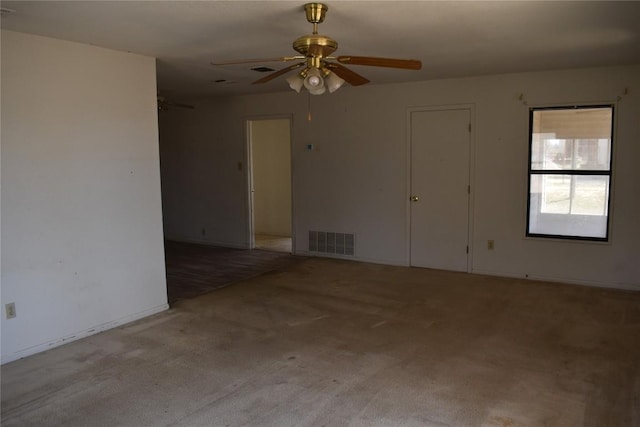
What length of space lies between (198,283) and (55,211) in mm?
2139

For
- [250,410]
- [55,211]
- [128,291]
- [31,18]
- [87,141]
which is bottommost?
[250,410]

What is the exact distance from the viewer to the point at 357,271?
6035 mm

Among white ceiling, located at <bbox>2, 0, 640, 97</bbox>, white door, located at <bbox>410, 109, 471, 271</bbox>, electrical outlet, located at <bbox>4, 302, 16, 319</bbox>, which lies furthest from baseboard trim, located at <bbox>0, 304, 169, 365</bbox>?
white door, located at <bbox>410, 109, 471, 271</bbox>

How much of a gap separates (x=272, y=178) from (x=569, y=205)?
5.00 metres

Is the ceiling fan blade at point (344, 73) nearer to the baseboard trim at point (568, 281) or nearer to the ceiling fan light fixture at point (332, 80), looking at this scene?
the ceiling fan light fixture at point (332, 80)

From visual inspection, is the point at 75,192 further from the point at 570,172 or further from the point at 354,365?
the point at 570,172

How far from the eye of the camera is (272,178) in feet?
28.8

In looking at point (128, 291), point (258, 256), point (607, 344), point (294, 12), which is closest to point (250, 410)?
point (128, 291)

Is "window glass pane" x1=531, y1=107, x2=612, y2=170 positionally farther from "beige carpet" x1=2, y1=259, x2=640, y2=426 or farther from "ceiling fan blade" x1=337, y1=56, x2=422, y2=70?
"ceiling fan blade" x1=337, y1=56, x2=422, y2=70

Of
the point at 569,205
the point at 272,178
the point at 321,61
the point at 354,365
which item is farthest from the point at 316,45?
the point at 272,178

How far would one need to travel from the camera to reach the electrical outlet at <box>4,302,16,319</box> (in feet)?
11.3

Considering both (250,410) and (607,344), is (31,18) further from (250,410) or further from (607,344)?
(607,344)

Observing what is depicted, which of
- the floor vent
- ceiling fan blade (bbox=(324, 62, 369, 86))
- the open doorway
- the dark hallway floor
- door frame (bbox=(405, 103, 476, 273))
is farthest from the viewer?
the open doorway

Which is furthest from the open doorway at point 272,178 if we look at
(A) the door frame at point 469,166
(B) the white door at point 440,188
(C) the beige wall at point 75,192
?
(C) the beige wall at point 75,192
